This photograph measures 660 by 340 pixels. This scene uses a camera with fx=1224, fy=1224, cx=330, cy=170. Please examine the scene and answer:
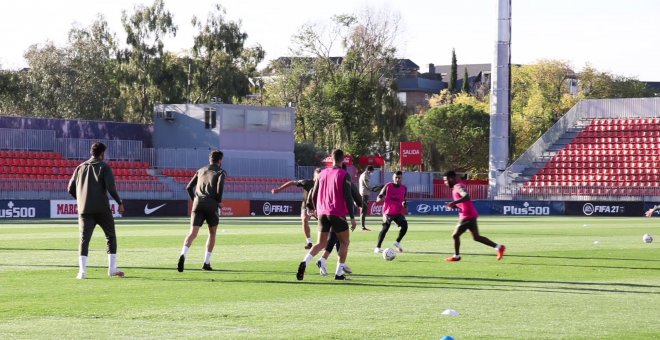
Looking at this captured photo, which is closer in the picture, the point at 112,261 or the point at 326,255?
the point at 112,261

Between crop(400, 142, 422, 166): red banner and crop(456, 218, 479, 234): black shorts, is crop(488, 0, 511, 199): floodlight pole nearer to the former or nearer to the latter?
crop(400, 142, 422, 166): red banner

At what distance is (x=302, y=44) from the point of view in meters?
96.5

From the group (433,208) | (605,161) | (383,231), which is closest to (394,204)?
(383,231)

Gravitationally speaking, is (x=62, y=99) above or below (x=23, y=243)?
above

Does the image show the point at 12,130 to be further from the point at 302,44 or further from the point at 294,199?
the point at 302,44

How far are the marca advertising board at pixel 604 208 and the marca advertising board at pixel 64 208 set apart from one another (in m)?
25.3

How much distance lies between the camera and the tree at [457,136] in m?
107

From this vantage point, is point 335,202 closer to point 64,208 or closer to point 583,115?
point 64,208

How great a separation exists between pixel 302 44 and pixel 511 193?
32435 millimetres

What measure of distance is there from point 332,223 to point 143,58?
246 ft

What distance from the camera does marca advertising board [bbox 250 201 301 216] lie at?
59.2m

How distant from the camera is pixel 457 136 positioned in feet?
356

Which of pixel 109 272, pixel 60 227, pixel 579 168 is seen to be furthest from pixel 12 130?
pixel 109 272

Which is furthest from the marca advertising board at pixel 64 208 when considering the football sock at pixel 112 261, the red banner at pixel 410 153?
the football sock at pixel 112 261
